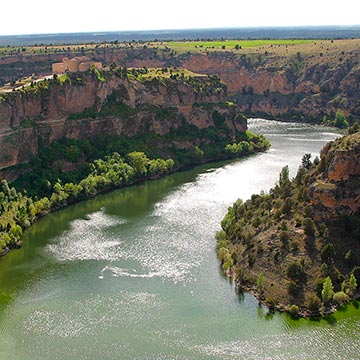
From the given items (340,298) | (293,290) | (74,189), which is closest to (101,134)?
(74,189)

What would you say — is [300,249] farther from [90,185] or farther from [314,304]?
[90,185]

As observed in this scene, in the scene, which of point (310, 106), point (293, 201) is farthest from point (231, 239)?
point (310, 106)

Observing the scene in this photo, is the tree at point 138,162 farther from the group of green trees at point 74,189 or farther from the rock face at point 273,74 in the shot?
the rock face at point 273,74

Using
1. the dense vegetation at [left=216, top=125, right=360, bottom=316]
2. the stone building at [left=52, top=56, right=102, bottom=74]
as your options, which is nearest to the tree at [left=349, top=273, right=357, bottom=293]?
the dense vegetation at [left=216, top=125, right=360, bottom=316]

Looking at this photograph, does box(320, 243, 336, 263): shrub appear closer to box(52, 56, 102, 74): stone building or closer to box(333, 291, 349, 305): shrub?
box(333, 291, 349, 305): shrub

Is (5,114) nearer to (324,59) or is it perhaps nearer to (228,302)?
(228,302)
